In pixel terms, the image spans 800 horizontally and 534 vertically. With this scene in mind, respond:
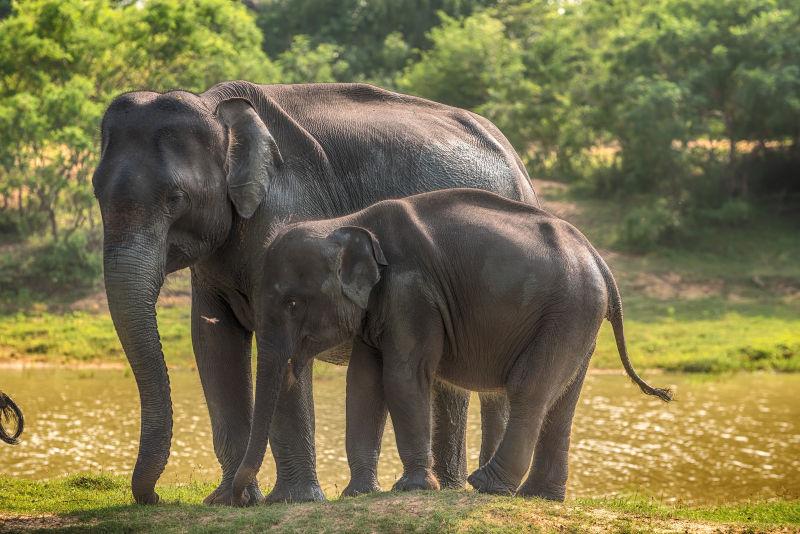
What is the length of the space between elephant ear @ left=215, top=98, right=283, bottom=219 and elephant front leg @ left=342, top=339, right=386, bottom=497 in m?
0.89

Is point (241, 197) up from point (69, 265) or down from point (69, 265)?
up

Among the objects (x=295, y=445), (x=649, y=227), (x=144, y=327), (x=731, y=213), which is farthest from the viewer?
(x=731, y=213)

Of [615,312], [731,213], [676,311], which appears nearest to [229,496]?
[615,312]

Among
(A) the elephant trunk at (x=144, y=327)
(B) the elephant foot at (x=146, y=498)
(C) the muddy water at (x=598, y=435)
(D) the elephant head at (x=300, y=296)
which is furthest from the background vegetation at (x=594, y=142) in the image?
(D) the elephant head at (x=300, y=296)

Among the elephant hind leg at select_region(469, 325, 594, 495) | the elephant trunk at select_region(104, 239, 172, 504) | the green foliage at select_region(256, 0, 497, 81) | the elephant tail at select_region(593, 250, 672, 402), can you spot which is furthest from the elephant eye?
the green foliage at select_region(256, 0, 497, 81)

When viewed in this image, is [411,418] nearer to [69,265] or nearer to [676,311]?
[676,311]

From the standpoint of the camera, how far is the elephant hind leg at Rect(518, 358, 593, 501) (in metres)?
7.10

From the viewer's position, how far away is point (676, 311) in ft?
60.0

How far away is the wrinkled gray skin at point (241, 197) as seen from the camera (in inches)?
261

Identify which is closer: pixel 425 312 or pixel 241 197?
pixel 425 312

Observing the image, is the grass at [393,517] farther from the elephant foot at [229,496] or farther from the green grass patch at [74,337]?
the green grass patch at [74,337]

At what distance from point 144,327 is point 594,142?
18584 mm

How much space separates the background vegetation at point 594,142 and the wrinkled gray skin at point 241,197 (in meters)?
8.58

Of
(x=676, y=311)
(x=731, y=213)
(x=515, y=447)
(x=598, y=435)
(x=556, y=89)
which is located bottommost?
(x=598, y=435)
